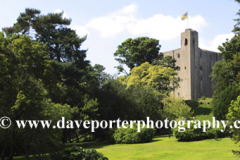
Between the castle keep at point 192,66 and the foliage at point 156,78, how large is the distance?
586 inches

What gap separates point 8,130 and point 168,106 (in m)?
26.7

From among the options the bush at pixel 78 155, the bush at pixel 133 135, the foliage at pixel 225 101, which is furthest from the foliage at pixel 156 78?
the bush at pixel 78 155

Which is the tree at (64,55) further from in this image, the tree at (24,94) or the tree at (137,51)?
the tree at (137,51)

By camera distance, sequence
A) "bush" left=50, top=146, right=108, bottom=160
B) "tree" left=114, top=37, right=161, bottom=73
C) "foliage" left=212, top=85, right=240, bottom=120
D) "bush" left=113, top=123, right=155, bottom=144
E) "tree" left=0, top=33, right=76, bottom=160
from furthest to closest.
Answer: "tree" left=114, top=37, right=161, bottom=73 → "foliage" left=212, top=85, right=240, bottom=120 → "bush" left=113, top=123, right=155, bottom=144 → "tree" left=0, top=33, right=76, bottom=160 → "bush" left=50, top=146, right=108, bottom=160

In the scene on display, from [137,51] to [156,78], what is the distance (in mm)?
11775

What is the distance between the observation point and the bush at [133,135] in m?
25.1

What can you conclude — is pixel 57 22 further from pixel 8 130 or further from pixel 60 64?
pixel 8 130

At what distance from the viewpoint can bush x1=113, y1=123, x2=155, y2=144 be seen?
2506cm

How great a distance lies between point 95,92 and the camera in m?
30.5

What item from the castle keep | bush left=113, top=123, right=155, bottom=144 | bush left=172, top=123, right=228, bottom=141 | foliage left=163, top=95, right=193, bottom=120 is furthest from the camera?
the castle keep

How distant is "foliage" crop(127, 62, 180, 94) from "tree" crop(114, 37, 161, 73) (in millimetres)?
5727

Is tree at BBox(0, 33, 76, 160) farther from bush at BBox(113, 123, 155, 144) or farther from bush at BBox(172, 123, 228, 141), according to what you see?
bush at BBox(172, 123, 228, 141)

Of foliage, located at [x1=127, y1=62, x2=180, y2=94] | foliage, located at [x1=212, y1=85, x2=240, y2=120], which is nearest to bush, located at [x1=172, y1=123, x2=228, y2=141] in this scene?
foliage, located at [x1=212, y1=85, x2=240, y2=120]

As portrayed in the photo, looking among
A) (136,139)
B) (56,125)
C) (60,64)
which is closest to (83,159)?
(56,125)
